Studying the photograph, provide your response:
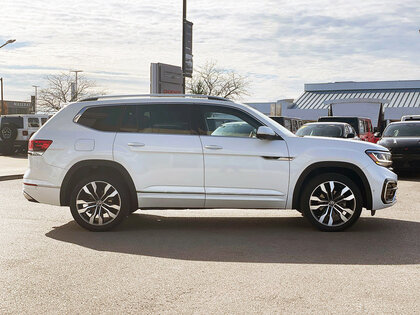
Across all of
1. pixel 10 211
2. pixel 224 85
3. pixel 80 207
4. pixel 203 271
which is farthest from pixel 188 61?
pixel 224 85

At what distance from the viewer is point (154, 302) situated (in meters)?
4.46

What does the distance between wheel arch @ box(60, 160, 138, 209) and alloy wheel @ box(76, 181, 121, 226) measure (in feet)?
0.66

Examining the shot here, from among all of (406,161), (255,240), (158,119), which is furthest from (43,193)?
(406,161)

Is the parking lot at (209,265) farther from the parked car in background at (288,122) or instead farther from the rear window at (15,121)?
the rear window at (15,121)

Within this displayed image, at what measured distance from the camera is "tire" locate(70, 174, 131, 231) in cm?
748

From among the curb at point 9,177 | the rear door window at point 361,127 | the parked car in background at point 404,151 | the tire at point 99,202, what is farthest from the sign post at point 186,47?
the tire at point 99,202

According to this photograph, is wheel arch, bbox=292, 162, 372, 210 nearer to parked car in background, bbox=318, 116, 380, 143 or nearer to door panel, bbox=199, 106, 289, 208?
door panel, bbox=199, 106, 289, 208

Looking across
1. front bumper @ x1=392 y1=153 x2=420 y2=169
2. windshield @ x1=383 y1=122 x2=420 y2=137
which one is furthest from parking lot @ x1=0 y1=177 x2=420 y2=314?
windshield @ x1=383 y1=122 x2=420 y2=137

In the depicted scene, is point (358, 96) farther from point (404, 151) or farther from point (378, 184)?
point (378, 184)

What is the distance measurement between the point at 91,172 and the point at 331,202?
10.7 ft

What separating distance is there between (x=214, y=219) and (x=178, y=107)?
1.96 metres

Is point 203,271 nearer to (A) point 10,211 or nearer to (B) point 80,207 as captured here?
(B) point 80,207

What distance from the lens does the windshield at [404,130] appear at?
16.9 metres

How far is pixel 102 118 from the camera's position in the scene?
770 cm
